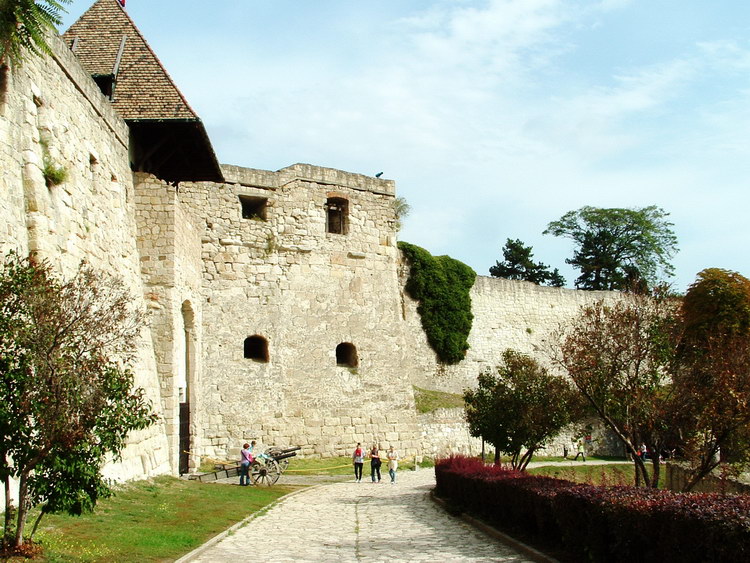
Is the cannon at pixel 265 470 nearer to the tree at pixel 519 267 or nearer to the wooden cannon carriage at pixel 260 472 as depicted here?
the wooden cannon carriage at pixel 260 472

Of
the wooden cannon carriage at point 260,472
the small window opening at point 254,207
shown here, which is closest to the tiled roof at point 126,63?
the small window opening at point 254,207

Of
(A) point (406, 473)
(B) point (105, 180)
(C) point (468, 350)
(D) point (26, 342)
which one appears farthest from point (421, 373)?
(D) point (26, 342)

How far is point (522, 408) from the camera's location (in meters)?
17.5

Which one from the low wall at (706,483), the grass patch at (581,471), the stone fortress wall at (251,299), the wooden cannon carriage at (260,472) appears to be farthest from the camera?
the grass patch at (581,471)

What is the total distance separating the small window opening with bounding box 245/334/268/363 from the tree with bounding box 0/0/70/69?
499 inches

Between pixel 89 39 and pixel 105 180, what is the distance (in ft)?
15.8

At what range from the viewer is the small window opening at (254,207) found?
22594 mm

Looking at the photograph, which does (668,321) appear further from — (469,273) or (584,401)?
(469,273)

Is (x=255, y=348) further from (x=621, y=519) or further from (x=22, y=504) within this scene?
(x=621, y=519)

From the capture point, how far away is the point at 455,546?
416 inches

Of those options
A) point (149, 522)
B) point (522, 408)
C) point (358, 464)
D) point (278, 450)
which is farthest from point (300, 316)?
point (149, 522)

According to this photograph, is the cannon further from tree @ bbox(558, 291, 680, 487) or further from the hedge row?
tree @ bbox(558, 291, 680, 487)

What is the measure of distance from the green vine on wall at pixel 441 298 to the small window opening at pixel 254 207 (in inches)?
382

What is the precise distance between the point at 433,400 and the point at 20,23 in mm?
19857
